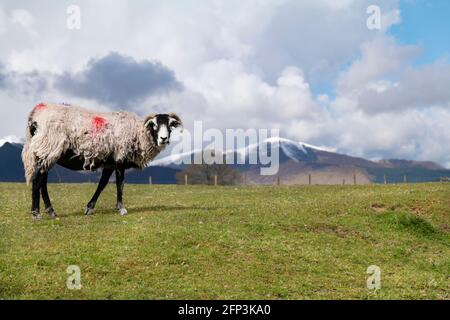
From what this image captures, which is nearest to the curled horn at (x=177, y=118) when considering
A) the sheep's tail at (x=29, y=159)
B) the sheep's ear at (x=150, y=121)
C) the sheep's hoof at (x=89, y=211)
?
the sheep's ear at (x=150, y=121)

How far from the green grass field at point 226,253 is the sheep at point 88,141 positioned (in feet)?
8.48

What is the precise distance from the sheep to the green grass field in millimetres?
2584

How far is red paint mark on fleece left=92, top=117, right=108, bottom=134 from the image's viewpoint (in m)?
27.5

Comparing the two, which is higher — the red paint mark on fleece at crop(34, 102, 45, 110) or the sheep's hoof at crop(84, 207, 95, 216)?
the red paint mark on fleece at crop(34, 102, 45, 110)

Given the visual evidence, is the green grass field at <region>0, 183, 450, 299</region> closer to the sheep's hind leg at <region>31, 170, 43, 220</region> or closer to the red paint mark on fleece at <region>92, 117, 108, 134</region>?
the sheep's hind leg at <region>31, 170, 43, 220</region>

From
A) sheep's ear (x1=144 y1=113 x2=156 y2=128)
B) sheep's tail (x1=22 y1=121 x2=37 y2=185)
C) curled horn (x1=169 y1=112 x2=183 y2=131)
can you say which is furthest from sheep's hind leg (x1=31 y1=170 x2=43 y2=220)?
curled horn (x1=169 y1=112 x2=183 y2=131)

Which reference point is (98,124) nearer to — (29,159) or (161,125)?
(161,125)

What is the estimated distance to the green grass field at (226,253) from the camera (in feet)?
58.5

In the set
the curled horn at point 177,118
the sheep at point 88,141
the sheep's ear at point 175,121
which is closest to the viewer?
the sheep at point 88,141

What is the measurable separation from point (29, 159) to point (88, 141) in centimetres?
308

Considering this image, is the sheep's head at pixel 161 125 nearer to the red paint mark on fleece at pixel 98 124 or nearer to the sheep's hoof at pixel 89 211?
the red paint mark on fleece at pixel 98 124

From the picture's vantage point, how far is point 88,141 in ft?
89.7
